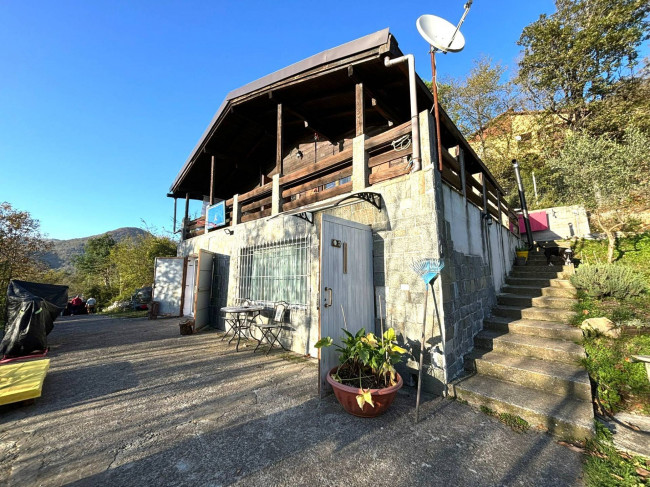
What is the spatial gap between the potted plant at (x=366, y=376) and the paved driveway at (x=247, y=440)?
187mm

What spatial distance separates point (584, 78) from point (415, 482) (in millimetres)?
22366

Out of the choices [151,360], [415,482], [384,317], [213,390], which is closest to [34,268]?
[151,360]

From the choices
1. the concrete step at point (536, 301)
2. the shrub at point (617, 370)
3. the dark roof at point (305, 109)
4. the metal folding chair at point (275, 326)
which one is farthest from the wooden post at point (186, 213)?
the shrub at point (617, 370)

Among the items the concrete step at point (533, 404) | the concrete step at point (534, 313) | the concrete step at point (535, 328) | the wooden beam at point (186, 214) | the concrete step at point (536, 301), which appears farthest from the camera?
the wooden beam at point (186, 214)

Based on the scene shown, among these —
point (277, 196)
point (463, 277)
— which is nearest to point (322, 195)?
point (277, 196)

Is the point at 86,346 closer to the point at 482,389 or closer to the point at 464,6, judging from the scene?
the point at 482,389

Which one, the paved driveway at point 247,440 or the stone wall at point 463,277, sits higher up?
the stone wall at point 463,277

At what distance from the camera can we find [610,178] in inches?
333

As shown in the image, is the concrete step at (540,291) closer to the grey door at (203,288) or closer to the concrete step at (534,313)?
the concrete step at (534,313)

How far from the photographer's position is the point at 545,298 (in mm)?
5266

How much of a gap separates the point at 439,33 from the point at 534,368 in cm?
525

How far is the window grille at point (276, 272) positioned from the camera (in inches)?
214

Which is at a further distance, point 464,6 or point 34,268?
point 34,268

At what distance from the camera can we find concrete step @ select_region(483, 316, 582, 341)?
395 cm
